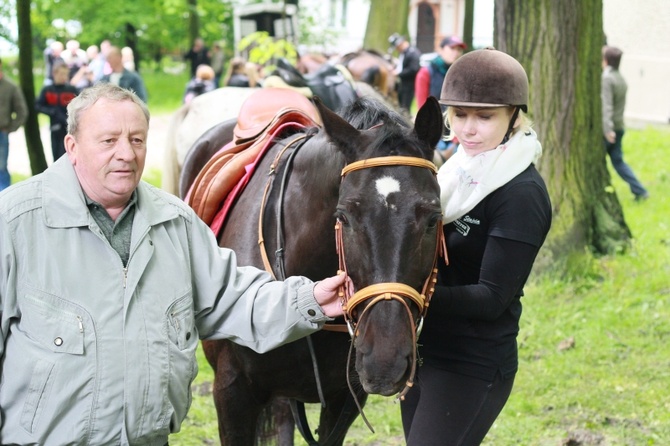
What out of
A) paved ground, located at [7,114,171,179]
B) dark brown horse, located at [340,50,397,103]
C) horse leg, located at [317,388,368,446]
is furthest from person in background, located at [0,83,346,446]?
dark brown horse, located at [340,50,397,103]

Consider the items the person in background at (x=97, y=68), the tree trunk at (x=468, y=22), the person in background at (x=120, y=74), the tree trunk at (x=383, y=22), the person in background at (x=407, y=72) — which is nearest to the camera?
the tree trunk at (x=468, y=22)

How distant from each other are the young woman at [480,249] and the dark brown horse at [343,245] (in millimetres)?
187

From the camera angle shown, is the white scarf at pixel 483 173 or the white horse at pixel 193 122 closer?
the white scarf at pixel 483 173

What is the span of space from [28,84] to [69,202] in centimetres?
783

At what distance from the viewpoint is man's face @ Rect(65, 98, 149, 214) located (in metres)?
2.50

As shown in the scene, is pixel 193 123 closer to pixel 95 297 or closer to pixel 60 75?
pixel 95 297

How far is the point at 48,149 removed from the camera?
1520 centimetres

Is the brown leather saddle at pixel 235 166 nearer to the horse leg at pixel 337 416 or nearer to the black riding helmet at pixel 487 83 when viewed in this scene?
the horse leg at pixel 337 416

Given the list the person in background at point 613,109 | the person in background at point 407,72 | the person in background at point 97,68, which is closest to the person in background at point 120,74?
the person in background at point 97,68

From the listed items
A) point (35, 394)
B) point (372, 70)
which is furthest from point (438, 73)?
point (35, 394)

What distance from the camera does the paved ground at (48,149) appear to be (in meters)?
13.5

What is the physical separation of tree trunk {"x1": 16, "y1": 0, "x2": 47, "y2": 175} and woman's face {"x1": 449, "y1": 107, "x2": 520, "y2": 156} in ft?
22.9

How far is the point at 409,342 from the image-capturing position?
98.3 inches

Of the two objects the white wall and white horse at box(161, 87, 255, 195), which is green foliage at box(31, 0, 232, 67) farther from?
white horse at box(161, 87, 255, 195)
